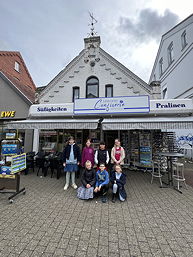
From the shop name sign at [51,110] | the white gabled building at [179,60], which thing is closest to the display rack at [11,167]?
the shop name sign at [51,110]

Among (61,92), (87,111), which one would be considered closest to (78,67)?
(61,92)

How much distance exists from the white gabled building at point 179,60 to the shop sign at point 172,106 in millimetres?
4940

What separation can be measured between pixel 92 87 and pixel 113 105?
2.98m

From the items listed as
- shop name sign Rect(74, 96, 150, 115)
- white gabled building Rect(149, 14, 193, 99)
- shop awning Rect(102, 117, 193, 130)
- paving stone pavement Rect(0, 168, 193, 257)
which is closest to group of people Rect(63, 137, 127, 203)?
paving stone pavement Rect(0, 168, 193, 257)

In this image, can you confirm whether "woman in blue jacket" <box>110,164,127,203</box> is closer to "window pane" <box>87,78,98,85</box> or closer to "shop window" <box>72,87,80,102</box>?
"shop window" <box>72,87,80,102</box>

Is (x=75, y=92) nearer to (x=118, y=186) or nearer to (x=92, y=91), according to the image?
(x=92, y=91)

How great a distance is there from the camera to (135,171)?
7879 millimetres

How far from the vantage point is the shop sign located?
7066 mm

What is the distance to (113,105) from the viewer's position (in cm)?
738

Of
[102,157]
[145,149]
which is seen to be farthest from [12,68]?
[145,149]

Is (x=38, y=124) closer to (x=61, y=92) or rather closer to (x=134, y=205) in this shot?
(x=61, y=92)

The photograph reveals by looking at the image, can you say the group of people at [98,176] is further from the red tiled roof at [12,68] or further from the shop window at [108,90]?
the red tiled roof at [12,68]

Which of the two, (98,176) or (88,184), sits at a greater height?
(98,176)

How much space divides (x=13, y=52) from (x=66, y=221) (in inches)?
868
